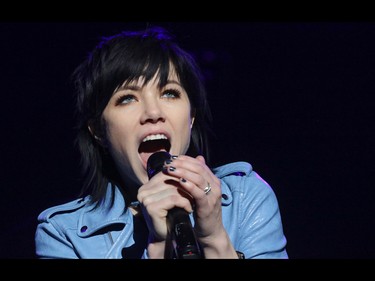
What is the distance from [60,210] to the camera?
156cm

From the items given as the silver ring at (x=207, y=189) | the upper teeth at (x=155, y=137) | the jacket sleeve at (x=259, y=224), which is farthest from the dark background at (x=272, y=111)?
the silver ring at (x=207, y=189)

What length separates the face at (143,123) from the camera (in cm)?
142

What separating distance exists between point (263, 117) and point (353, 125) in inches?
15.4

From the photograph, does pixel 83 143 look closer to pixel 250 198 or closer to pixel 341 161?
pixel 250 198

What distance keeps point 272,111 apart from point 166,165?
1.03 metres

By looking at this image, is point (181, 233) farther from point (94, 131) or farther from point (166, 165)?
point (94, 131)

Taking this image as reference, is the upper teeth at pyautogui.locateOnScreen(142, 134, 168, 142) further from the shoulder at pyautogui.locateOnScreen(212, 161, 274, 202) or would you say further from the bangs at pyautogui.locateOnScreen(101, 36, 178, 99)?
the shoulder at pyautogui.locateOnScreen(212, 161, 274, 202)

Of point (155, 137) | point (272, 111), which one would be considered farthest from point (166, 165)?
point (272, 111)

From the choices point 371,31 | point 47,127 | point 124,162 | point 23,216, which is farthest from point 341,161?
point 23,216

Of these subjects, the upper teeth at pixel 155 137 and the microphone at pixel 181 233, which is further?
the upper teeth at pixel 155 137

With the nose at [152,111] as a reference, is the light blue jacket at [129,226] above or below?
below

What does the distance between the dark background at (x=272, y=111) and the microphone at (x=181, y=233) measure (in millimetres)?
952

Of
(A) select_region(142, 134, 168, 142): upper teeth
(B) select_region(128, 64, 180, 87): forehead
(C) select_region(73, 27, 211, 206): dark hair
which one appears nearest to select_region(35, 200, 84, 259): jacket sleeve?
(C) select_region(73, 27, 211, 206): dark hair

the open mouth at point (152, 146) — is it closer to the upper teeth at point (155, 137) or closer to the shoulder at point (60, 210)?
the upper teeth at point (155, 137)
